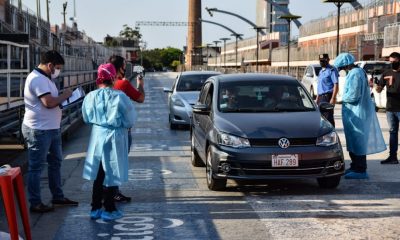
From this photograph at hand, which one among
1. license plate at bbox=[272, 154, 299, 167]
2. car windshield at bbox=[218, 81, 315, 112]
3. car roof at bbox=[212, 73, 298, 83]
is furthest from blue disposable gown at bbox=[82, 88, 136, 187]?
car roof at bbox=[212, 73, 298, 83]

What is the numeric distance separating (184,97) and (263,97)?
23.2 ft

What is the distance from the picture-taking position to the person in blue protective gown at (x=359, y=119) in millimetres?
8773

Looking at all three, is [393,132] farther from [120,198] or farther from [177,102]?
[177,102]

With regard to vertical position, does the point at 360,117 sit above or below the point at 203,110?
below

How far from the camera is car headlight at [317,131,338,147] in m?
7.67

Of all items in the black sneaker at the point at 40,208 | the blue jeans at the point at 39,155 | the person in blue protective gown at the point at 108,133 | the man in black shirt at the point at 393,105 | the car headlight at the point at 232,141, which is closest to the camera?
the person in blue protective gown at the point at 108,133

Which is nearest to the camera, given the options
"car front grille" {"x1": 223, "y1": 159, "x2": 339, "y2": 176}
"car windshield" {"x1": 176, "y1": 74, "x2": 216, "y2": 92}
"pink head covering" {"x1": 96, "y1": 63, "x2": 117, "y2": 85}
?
"pink head covering" {"x1": 96, "y1": 63, "x2": 117, "y2": 85}

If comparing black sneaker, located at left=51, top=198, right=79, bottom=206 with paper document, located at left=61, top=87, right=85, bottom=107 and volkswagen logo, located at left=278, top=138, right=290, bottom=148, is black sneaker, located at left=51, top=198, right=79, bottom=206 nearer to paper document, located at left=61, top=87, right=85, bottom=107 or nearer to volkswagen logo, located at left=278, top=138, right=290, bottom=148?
paper document, located at left=61, top=87, right=85, bottom=107

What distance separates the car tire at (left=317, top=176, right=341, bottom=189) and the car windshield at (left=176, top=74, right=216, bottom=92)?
8549mm

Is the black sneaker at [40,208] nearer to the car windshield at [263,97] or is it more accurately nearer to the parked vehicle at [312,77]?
the car windshield at [263,97]

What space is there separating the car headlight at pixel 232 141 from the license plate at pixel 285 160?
0.38 m

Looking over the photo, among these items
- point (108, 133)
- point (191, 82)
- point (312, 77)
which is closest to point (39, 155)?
point (108, 133)

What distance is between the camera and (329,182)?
799cm

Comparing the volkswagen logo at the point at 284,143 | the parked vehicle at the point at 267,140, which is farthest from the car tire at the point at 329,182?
the volkswagen logo at the point at 284,143
